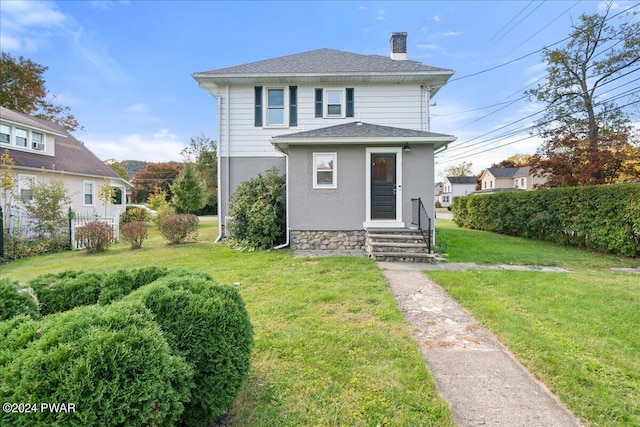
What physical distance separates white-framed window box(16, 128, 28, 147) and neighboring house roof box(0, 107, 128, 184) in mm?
411

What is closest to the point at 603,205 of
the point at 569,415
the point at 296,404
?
the point at 569,415

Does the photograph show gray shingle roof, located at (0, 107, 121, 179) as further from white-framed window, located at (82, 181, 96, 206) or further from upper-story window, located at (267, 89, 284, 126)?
upper-story window, located at (267, 89, 284, 126)

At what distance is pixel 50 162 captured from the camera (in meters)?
15.5

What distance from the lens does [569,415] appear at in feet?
7.25

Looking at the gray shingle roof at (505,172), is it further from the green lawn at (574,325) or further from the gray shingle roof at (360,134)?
the gray shingle roof at (360,134)

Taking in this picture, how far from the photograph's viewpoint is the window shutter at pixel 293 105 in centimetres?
1146

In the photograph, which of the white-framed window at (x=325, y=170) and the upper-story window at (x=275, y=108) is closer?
the white-framed window at (x=325, y=170)

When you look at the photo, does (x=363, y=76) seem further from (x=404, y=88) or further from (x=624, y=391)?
(x=624, y=391)

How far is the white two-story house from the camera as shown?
895 cm

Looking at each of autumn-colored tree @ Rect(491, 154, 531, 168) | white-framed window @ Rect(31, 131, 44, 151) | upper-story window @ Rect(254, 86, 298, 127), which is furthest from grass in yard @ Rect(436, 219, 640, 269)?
autumn-colored tree @ Rect(491, 154, 531, 168)

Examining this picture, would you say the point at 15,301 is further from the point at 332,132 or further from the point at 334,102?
the point at 334,102

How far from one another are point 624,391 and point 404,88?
11.2 meters

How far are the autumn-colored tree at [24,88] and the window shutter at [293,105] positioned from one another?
80.0ft

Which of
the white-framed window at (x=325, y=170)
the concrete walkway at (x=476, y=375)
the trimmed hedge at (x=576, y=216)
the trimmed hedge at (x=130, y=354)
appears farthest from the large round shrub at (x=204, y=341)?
the trimmed hedge at (x=576, y=216)
